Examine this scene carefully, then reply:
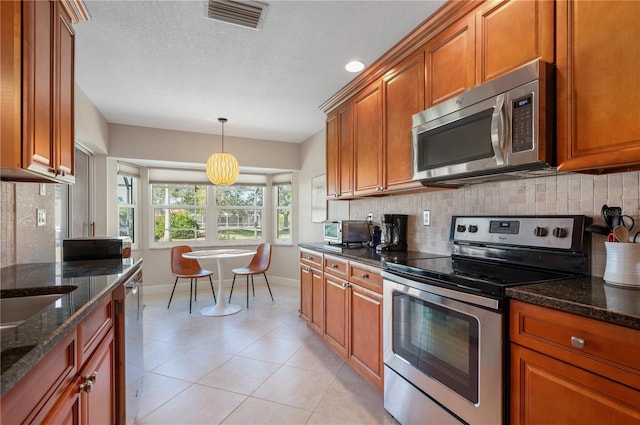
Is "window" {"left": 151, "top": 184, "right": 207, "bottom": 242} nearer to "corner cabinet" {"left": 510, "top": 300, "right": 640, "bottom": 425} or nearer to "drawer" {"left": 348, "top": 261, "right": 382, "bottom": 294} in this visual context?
"drawer" {"left": 348, "top": 261, "right": 382, "bottom": 294}

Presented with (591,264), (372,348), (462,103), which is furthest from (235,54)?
(591,264)

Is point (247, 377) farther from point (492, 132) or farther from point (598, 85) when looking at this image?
point (598, 85)

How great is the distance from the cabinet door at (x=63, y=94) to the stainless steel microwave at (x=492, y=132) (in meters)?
2.05

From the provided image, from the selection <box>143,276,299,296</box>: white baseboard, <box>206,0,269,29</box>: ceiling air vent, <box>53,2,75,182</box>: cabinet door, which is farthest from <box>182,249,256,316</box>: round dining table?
<box>206,0,269,29</box>: ceiling air vent

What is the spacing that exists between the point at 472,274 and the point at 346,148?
6.23ft

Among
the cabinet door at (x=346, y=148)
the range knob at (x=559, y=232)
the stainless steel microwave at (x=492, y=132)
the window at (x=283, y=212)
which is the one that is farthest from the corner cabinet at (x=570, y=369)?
the window at (x=283, y=212)

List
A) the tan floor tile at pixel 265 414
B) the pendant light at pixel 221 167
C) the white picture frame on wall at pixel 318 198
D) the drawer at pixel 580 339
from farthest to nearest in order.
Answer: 1. the white picture frame on wall at pixel 318 198
2. the pendant light at pixel 221 167
3. the tan floor tile at pixel 265 414
4. the drawer at pixel 580 339

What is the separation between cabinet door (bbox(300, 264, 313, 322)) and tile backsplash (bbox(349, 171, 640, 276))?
3.68 ft

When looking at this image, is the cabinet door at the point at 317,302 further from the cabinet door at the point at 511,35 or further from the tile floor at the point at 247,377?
the cabinet door at the point at 511,35

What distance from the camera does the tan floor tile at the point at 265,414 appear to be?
1890mm

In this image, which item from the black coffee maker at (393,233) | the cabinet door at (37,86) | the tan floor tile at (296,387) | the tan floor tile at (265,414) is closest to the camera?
the cabinet door at (37,86)

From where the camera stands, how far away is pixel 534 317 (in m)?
1.19

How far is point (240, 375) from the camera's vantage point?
7.95 feet

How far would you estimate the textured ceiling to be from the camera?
76.1 inches
